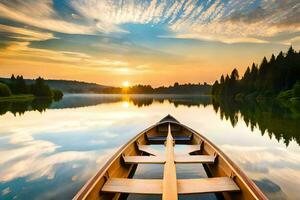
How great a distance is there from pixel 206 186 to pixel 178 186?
598mm

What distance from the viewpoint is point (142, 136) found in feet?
39.6

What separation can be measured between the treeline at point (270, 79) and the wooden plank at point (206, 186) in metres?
63.0

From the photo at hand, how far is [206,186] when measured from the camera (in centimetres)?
538

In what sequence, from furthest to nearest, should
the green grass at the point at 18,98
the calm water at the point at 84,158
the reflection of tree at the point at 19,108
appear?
the green grass at the point at 18,98, the reflection of tree at the point at 19,108, the calm water at the point at 84,158

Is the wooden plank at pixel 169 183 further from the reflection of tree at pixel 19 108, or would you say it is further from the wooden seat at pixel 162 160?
the reflection of tree at pixel 19 108

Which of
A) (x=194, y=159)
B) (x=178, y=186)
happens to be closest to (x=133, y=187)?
(x=178, y=186)

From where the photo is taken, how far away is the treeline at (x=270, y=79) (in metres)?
67.4

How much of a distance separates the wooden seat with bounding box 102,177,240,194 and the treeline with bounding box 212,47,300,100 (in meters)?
63.1

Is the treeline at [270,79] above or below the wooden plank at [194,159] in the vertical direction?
above

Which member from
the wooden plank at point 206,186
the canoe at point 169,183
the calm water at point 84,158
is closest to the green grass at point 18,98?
the calm water at point 84,158

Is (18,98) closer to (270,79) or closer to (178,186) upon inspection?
(270,79)

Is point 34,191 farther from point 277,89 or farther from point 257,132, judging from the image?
point 277,89

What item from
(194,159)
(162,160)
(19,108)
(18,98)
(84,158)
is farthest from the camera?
(18,98)

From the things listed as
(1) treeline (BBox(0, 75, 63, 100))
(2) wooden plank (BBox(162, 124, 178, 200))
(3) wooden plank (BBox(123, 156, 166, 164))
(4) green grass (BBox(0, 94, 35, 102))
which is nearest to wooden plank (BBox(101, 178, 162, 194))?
(2) wooden plank (BBox(162, 124, 178, 200))
